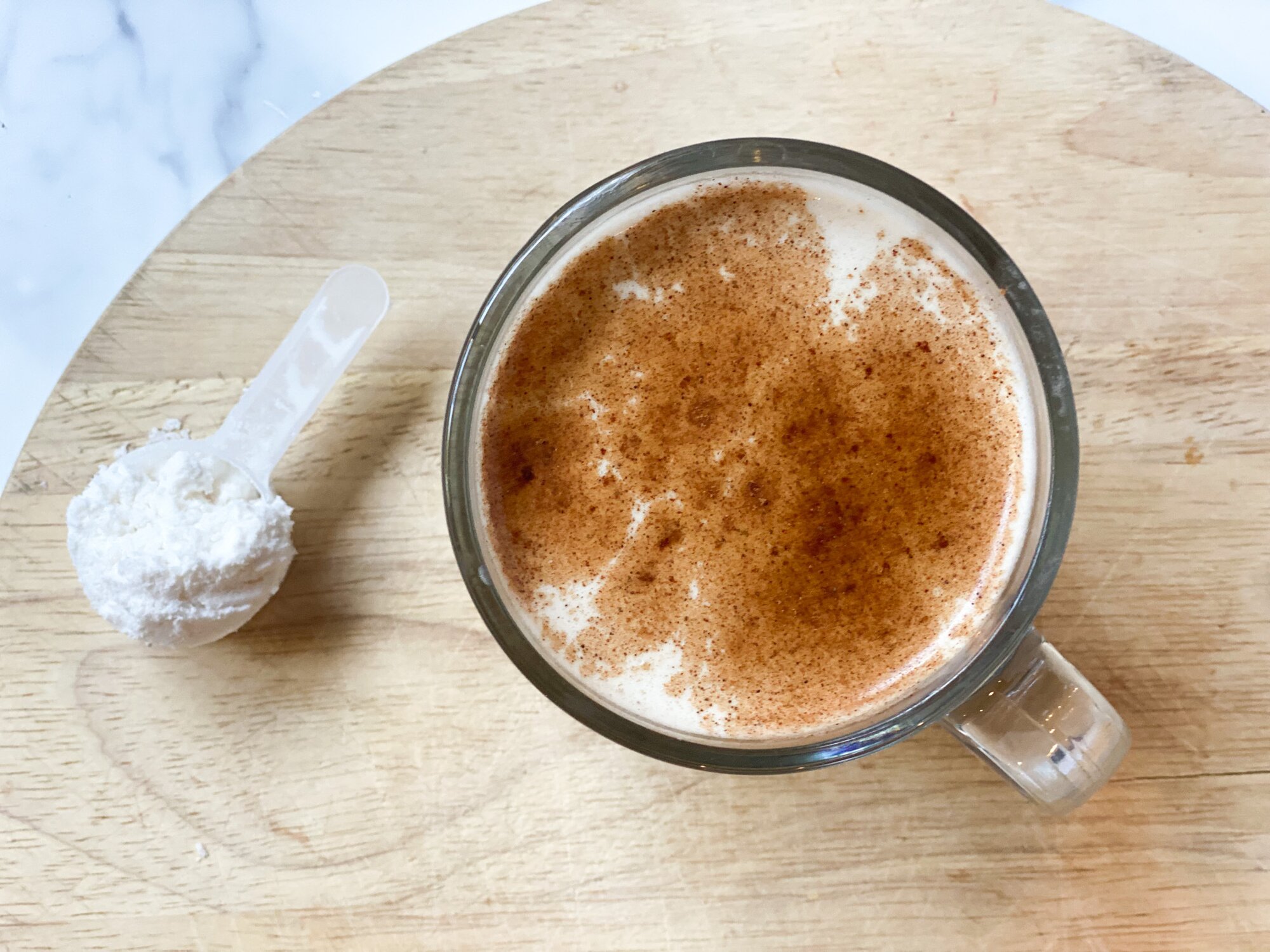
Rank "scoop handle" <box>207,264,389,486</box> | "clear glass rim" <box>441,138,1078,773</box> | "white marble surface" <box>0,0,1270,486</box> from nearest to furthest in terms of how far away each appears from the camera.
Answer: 1. "clear glass rim" <box>441,138,1078,773</box>
2. "scoop handle" <box>207,264,389,486</box>
3. "white marble surface" <box>0,0,1270,486</box>

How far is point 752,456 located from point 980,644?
0.25 m

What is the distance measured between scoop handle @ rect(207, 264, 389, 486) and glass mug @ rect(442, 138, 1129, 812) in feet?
0.48

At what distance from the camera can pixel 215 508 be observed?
898 mm

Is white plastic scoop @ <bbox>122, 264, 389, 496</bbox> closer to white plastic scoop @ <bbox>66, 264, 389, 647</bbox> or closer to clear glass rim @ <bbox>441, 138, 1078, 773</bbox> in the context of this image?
white plastic scoop @ <bbox>66, 264, 389, 647</bbox>

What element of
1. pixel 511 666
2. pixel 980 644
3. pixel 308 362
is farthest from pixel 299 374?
pixel 980 644

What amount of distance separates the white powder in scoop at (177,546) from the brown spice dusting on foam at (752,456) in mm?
222

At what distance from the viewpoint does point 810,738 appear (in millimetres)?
844

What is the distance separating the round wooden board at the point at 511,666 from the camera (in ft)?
3.04

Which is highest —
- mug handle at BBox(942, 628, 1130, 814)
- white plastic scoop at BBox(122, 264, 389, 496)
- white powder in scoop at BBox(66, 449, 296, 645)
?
white plastic scoop at BBox(122, 264, 389, 496)

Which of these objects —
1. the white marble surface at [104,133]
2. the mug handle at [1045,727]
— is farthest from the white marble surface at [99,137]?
the mug handle at [1045,727]

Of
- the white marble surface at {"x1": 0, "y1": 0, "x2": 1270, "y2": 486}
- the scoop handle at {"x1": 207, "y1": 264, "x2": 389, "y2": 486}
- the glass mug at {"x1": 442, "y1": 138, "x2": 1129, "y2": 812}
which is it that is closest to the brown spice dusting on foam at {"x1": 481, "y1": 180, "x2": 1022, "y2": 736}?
the glass mug at {"x1": 442, "y1": 138, "x2": 1129, "y2": 812}

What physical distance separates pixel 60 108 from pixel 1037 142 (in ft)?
3.44

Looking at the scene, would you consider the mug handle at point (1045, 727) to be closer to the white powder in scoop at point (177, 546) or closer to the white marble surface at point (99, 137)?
the white powder in scoop at point (177, 546)

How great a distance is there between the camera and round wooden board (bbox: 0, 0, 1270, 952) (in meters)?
0.93
